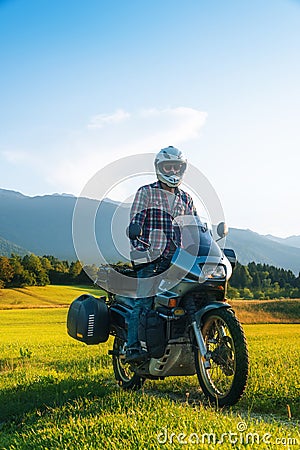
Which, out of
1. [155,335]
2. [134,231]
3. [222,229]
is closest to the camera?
[155,335]

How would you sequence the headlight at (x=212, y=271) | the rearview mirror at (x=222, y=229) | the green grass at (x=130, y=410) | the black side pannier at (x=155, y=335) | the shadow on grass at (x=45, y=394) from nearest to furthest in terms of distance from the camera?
the green grass at (x=130, y=410), the headlight at (x=212, y=271), the black side pannier at (x=155, y=335), the shadow on grass at (x=45, y=394), the rearview mirror at (x=222, y=229)

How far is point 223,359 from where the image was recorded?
5.18 meters

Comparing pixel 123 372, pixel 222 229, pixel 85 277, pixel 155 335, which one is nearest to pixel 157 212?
pixel 222 229

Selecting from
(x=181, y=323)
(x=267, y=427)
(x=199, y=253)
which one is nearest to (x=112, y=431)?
(x=267, y=427)

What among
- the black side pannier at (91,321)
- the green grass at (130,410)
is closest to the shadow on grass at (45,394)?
the green grass at (130,410)

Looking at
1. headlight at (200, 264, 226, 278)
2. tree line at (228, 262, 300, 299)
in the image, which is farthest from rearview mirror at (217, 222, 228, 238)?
tree line at (228, 262, 300, 299)

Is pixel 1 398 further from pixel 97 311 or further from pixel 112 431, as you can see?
pixel 112 431

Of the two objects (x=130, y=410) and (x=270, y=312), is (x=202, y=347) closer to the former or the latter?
(x=130, y=410)

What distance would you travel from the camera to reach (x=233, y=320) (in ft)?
16.4

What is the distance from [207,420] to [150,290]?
2.12 metres

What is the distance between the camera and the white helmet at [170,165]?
655 centimetres

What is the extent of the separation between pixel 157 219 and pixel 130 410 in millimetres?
2459

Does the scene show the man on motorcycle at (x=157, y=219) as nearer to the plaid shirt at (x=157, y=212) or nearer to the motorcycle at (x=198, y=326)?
the plaid shirt at (x=157, y=212)

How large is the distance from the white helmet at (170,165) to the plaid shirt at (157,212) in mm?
181
